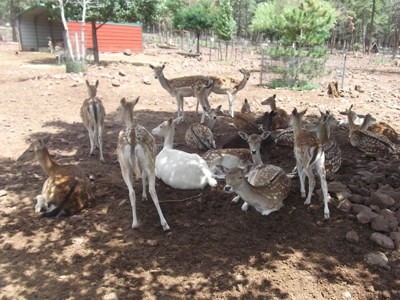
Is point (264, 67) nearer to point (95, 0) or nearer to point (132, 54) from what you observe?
point (95, 0)

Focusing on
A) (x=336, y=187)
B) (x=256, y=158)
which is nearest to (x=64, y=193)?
(x=256, y=158)

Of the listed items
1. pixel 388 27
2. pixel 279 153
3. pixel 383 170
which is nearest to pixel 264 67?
pixel 279 153

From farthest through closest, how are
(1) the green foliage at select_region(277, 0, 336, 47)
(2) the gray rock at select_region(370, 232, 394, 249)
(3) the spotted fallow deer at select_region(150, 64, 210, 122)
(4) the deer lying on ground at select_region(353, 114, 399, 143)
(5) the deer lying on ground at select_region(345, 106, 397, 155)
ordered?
(1) the green foliage at select_region(277, 0, 336, 47) → (3) the spotted fallow deer at select_region(150, 64, 210, 122) → (4) the deer lying on ground at select_region(353, 114, 399, 143) → (5) the deer lying on ground at select_region(345, 106, 397, 155) → (2) the gray rock at select_region(370, 232, 394, 249)

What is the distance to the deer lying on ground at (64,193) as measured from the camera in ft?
15.8

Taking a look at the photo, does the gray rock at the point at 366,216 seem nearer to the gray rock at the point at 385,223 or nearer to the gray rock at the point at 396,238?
the gray rock at the point at 385,223

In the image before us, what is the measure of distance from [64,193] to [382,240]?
402 cm

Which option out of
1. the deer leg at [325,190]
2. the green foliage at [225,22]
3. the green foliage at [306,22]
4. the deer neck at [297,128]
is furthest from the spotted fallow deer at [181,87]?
the green foliage at [225,22]

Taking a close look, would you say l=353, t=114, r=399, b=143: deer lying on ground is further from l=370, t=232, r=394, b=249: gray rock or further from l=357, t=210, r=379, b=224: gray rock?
l=370, t=232, r=394, b=249: gray rock

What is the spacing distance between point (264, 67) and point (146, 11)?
7711mm

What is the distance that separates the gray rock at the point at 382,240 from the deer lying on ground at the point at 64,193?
376 centimetres

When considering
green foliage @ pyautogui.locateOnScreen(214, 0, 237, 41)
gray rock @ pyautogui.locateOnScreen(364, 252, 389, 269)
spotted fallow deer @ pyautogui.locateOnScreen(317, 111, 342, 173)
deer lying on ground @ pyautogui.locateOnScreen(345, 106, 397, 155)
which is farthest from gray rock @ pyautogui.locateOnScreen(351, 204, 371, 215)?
green foliage @ pyautogui.locateOnScreen(214, 0, 237, 41)

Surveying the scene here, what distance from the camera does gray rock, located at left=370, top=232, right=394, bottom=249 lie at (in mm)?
4039

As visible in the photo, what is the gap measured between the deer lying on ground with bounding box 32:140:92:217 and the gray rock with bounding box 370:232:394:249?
376cm

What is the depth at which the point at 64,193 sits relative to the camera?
15.9ft
